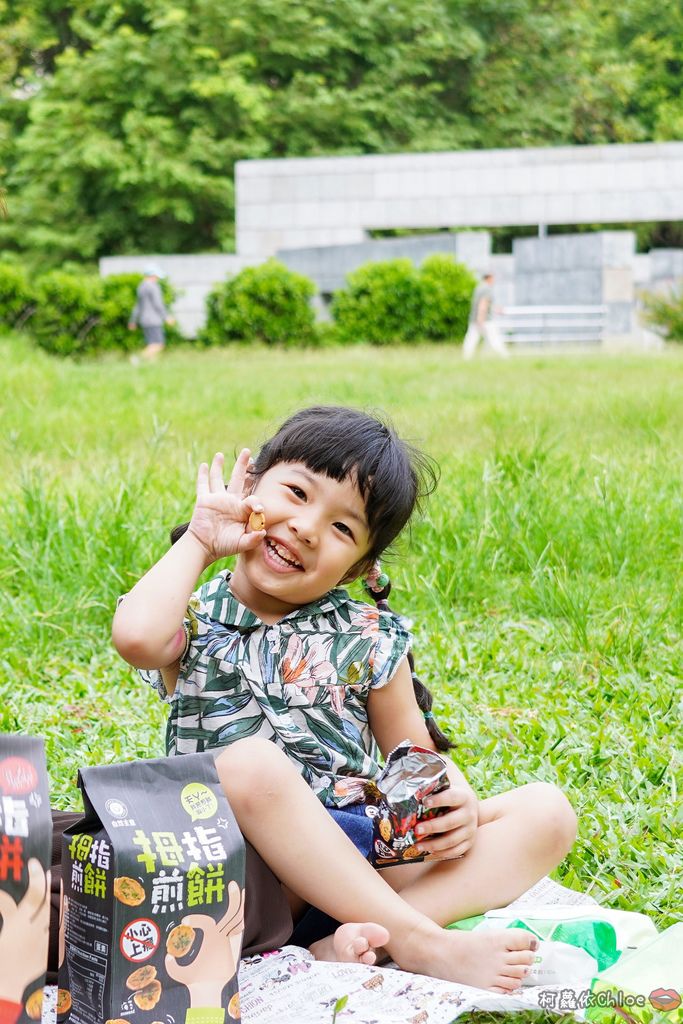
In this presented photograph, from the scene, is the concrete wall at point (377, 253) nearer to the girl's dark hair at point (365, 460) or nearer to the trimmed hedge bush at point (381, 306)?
the trimmed hedge bush at point (381, 306)

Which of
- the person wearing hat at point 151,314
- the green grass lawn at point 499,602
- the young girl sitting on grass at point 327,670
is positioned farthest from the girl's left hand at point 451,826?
the person wearing hat at point 151,314

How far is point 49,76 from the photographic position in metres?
26.3

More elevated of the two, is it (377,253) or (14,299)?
(377,253)

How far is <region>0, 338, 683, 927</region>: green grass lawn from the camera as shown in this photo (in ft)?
9.66

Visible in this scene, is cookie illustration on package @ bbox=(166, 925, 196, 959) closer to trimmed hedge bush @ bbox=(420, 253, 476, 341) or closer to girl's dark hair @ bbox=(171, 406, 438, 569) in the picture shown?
girl's dark hair @ bbox=(171, 406, 438, 569)

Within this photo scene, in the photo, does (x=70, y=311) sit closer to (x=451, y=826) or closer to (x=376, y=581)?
(x=376, y=581)

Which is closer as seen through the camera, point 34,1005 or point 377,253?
point 34,1005

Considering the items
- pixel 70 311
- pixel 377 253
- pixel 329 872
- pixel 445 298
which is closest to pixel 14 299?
pixel 70 311

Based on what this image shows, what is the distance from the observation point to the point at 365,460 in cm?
225

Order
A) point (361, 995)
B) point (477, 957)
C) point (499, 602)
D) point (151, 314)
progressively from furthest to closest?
point (151, 314)
point (499, 602)
point (477, 957)
point (361, 995)

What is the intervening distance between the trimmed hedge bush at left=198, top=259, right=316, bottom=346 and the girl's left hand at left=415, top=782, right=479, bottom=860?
50.2ft

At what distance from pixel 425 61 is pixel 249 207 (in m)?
7.17

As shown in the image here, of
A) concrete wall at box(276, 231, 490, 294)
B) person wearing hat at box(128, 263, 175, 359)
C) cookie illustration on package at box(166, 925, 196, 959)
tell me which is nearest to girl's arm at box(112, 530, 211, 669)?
cookie illustration on package at box(166, 925, 196, 959)

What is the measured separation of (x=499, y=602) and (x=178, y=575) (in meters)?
2.29
